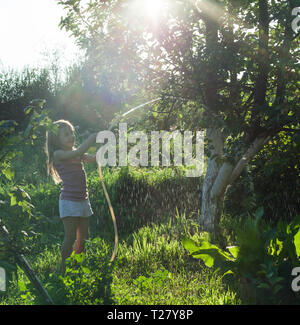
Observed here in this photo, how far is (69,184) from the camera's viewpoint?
13.0 ft

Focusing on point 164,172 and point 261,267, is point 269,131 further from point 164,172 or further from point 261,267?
point 164,172

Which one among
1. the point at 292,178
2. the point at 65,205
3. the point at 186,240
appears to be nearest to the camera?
the point at 186,240

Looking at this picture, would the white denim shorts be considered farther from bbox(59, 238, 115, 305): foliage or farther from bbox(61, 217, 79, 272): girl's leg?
bbox(59, 238, 115, 305): foliage

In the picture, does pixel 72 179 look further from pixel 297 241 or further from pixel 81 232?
pixel 297 241

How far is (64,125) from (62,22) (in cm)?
131

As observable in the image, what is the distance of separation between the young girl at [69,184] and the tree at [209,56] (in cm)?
90

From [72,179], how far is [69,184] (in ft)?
0.19

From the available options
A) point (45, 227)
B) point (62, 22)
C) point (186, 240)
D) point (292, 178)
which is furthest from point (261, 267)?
point (45, 227)

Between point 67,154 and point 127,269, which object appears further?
point 127,269

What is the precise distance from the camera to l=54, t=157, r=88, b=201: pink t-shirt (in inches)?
155

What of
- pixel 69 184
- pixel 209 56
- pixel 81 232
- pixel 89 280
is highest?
pixel 209 56

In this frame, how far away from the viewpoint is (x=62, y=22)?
4.50m

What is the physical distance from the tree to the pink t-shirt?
1.04 meters

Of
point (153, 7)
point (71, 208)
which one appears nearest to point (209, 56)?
point (153, 7)
